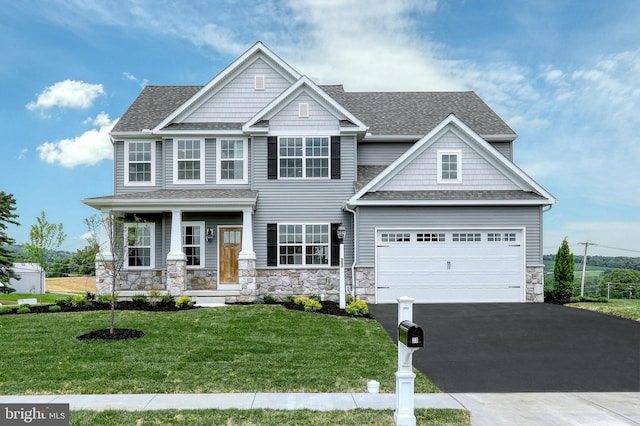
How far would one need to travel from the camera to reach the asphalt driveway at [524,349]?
8156 millimetres

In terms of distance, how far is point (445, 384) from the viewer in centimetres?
791

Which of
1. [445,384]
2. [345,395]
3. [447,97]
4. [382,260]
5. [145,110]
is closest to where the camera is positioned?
[345,395]

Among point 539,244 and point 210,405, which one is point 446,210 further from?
point 210,405

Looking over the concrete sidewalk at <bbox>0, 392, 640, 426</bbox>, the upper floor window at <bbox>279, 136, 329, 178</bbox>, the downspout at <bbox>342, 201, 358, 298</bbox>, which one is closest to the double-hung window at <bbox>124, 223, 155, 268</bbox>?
the upper floor window at <bbox>279, 136, 329, 178</bbox>

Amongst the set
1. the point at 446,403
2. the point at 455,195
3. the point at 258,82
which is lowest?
the point at 446,403

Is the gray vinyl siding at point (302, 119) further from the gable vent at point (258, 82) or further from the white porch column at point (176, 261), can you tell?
the white porch column at point (176, 261)

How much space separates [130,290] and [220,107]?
7581 millimetres

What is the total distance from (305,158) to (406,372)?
1310 centimetres

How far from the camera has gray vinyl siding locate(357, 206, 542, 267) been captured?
17109 mm

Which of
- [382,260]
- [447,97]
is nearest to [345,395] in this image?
[382,260]

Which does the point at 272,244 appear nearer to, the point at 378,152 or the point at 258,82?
the point at 378,152

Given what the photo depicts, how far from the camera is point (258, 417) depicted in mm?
6152

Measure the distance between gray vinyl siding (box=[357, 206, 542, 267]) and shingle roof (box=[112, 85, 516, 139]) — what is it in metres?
4.08

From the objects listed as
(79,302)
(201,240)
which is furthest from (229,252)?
(79,302)
